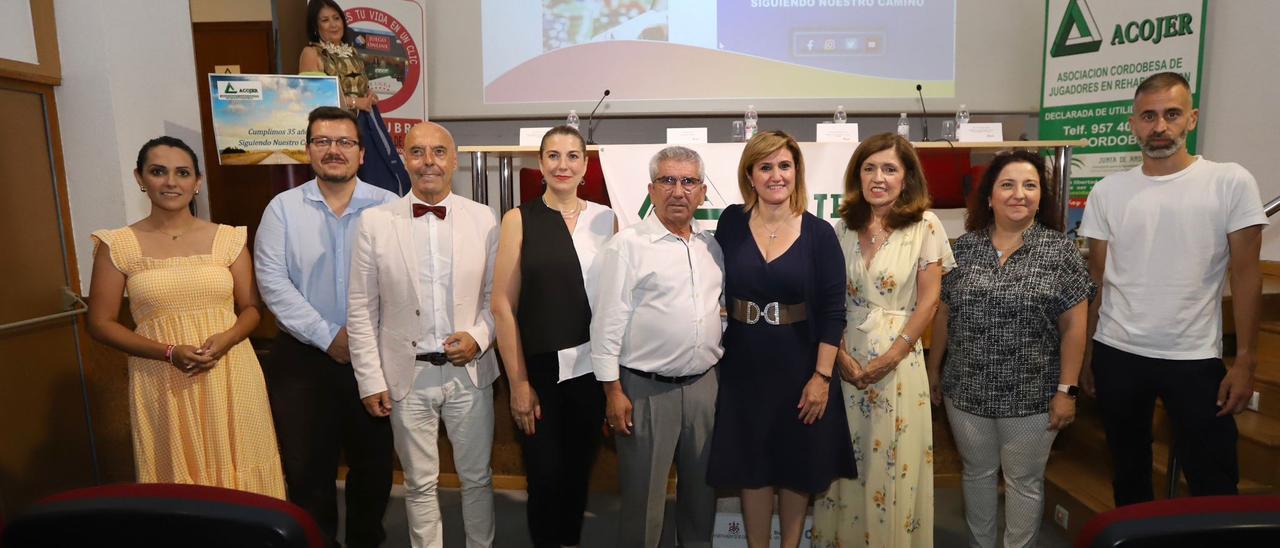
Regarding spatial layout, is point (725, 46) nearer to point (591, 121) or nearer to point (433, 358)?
point (591, 121)

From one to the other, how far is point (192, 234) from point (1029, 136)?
5.87 m

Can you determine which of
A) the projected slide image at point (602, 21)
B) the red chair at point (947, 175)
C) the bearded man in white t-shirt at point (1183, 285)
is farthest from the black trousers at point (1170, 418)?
the projected slide image at point (602, 21)

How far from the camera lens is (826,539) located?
2.35m

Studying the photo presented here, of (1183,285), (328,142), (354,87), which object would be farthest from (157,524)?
(354,87)

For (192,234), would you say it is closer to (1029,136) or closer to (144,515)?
(144,515)

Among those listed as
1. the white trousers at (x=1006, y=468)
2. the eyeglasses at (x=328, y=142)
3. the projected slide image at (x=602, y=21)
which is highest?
the projected slide image at (x=602, y=21)

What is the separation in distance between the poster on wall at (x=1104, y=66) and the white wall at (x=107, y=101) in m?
5.61

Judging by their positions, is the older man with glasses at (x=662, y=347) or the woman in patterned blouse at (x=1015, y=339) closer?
the older man with glasses at (x=662, y=347)

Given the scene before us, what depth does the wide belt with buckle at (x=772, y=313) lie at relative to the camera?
2096 mm

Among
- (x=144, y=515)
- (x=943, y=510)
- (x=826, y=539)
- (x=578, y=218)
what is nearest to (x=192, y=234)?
(x=578, y=218)

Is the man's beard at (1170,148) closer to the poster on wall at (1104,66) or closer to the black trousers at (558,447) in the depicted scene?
the black trousers at (558,447)

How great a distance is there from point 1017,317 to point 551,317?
155cm

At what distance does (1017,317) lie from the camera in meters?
2.20

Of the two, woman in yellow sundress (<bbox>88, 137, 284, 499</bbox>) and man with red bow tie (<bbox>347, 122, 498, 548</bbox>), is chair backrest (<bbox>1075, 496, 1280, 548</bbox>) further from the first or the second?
woman in yellow sundress (<bbox>88, 137, 284, 499</bbox>)
